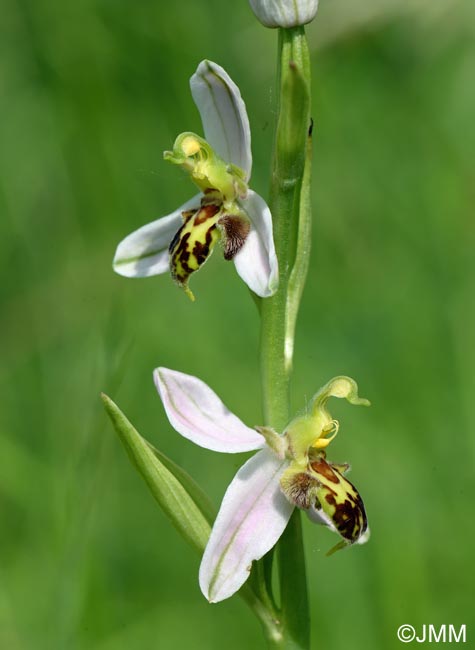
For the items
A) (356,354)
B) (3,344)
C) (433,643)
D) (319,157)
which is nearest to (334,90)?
(319,157)

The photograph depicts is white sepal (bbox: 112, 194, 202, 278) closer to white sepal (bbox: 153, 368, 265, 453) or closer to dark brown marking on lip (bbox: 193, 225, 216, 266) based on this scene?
dark brown marking on lip (bbox: 193, 225, 216, 266)

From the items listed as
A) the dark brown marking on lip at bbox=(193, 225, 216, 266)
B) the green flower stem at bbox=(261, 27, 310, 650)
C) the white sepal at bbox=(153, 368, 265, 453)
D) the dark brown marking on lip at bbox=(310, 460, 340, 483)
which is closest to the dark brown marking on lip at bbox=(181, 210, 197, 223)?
the dark brown marking on lip at bbox=(193, 225, 216, 266)

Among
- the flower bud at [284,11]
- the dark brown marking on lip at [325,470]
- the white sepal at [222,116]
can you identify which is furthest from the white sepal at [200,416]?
the flower bud at [284,11]

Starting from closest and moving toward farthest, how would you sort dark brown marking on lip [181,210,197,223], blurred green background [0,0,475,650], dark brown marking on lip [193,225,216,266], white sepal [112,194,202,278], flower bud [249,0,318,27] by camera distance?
flower bud [249,0,318,27], dark brown marking on lip [193,225,216,266], dark brown marking on lip [181,210,197,223], white sepal [112,194,202,278], blurred green background [0,0,475,650]

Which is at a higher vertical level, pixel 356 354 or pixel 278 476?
pixel 356 354

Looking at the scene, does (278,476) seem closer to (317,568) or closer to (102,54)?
(317,568)

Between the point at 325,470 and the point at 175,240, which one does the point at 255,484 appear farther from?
the point at 175,240
